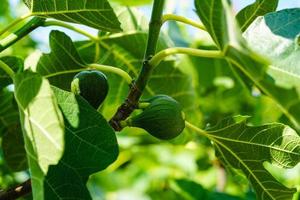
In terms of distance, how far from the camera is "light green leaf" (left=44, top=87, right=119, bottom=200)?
1.23 m

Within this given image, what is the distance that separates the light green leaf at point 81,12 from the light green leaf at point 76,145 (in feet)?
0.89

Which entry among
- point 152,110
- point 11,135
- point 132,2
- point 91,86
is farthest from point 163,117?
point 132,2

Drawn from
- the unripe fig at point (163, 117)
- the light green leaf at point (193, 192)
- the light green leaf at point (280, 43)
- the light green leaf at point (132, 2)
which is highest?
the light green leaf at point (280, 43)

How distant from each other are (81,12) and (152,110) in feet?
0.99

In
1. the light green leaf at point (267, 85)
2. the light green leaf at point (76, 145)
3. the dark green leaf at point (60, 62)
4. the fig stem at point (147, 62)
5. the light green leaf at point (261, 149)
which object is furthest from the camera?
the dark green leaf at point (60, 62)

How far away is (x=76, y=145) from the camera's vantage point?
1.26 metres

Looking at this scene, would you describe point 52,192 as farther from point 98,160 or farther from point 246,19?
point 246,19

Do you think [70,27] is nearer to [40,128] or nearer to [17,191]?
[17,191]

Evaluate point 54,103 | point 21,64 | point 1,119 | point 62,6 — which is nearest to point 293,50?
point 54,103

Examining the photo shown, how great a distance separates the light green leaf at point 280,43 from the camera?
3.65 ft

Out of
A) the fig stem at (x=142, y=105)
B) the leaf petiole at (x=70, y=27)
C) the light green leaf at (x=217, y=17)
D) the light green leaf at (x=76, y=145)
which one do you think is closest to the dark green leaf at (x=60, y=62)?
the leaf petiole at (x=70, y=27)

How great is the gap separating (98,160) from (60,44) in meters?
0.58

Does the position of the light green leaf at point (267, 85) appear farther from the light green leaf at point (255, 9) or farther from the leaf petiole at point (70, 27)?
the leaf petiole at point (70, 27)

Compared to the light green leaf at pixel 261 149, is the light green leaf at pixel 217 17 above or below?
above
